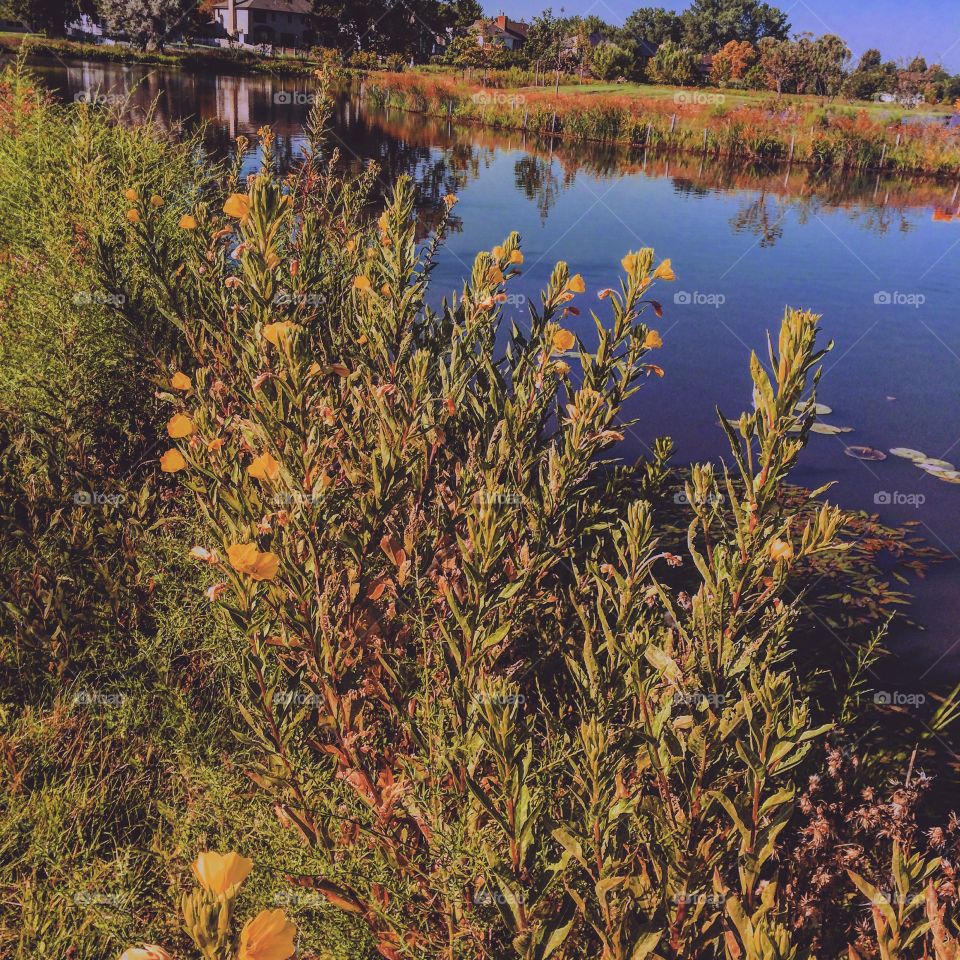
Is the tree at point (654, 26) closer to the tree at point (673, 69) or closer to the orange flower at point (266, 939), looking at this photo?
the tree at point (673, 69)

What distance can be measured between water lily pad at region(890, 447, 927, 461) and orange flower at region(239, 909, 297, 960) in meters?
5.63

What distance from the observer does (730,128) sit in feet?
64.2

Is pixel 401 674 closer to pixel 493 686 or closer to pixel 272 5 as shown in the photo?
pixel 493 686

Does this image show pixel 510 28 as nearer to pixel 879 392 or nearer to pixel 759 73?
pixel 759 73

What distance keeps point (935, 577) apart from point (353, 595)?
146 inches

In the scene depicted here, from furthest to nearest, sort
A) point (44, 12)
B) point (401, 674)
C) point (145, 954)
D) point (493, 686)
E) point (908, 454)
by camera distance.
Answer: point (44, 12)
point (908, 454)
point (401, 674)
point (493, 686)
point (145, 954)

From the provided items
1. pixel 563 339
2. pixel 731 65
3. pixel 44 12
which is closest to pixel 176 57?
pixel 44 12

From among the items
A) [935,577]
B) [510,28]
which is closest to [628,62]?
[510,28]

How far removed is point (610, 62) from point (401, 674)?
140 feet

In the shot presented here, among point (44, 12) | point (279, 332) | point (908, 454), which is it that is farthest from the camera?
point (44, 12)

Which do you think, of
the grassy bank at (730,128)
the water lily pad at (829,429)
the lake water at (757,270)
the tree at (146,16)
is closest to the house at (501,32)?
the tree at (146,16)

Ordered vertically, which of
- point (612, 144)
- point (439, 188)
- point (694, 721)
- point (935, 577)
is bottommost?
point (935, 577)

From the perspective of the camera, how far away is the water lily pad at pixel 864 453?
205 inches

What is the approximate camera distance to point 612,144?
66.6 feet
